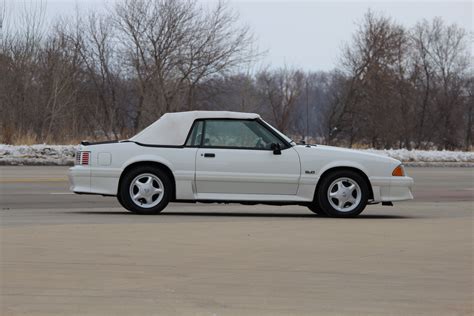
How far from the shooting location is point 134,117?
4672 cm

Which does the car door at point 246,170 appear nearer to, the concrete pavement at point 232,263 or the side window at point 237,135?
the side window at point 237,135

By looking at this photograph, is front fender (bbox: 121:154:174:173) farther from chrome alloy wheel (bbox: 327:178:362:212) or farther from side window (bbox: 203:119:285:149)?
chrome alloy wheel (bbox: 327:178:362:212)

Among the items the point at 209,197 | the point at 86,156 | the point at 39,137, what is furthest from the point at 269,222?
the point at 39,137

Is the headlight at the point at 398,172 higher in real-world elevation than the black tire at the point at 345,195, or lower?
higher

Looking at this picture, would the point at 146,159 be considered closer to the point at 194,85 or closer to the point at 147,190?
the point at 147,190

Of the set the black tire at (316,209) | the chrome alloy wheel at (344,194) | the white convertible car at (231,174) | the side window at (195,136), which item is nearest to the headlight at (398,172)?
the white convertible car at (231,174)

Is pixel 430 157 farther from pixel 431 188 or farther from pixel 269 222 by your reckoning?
pixel 269 222

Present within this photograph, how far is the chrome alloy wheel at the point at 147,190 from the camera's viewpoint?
45.2 feet

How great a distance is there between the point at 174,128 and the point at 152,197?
41.6 inches

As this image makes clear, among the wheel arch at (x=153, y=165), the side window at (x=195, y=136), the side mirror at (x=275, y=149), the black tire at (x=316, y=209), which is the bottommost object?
the black tire at (x=316, y=209)

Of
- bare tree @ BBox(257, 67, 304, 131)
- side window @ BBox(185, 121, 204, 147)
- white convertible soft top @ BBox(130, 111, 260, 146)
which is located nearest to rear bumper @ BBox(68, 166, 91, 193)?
white convertible soft top @ BBox(130, 111, 260, 146)

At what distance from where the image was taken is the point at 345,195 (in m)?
13.9

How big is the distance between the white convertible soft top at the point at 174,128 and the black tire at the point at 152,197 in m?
0.48

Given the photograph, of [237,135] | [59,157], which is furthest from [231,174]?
[59,157]
